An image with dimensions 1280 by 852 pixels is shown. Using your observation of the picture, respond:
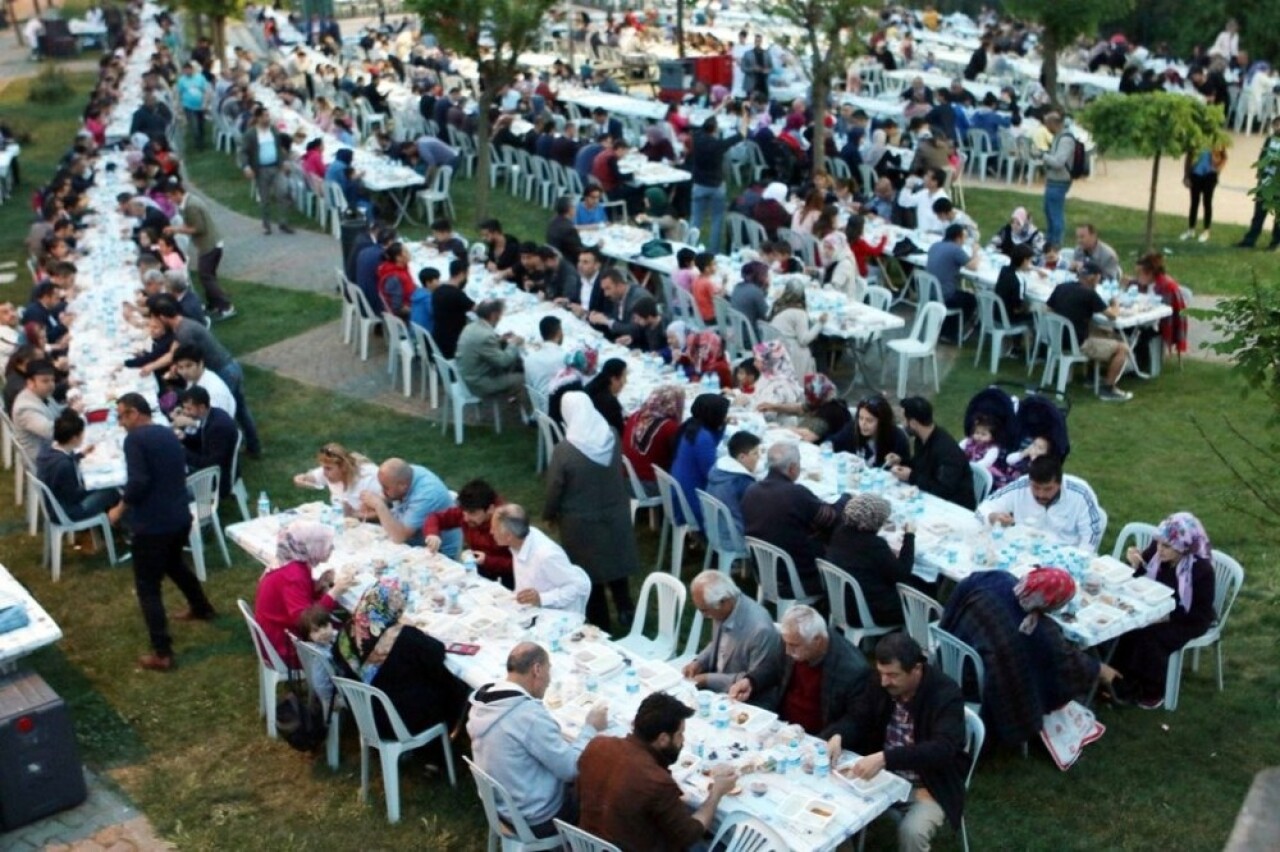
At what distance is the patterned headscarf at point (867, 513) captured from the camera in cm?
831

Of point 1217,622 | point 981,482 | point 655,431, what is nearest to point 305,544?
point 655,431

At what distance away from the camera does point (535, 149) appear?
21.8 meters

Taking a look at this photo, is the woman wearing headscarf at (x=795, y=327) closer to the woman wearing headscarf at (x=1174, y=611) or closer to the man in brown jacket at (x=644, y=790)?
the woman wearing headscarf at (x=1174, y=611)

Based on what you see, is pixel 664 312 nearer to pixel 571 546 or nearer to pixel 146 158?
pixel 571 546

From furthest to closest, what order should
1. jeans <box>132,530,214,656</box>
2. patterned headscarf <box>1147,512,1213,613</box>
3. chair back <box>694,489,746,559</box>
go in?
chair back <box>694,489,746,559</box>, jeans <box>132,530,214,656</box>, patterned headscarf <box>1147,512,1213,613</box>

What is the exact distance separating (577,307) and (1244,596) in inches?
267

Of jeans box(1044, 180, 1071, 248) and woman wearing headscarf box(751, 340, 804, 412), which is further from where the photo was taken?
jeans box(1044, 180, 1071, 248)

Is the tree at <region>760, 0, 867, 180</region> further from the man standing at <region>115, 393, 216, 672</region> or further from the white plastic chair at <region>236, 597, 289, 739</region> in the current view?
the white plastic chair at <region>236, 597, 289, 739</region>

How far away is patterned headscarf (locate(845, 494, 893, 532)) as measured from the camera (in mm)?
8312

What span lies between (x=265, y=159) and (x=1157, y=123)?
12.0 meters

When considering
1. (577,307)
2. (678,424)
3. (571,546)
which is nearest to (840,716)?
(571,546)

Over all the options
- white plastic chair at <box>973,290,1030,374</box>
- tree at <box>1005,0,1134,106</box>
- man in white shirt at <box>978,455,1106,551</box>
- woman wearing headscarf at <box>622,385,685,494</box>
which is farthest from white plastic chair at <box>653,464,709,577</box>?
tree at <box>1005,0,1134,106</box>

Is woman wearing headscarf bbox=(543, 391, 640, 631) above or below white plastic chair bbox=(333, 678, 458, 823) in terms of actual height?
above

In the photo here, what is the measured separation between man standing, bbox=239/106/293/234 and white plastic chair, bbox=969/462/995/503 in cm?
1341
